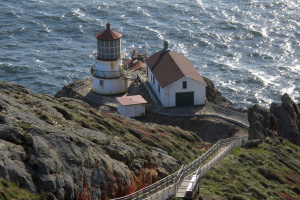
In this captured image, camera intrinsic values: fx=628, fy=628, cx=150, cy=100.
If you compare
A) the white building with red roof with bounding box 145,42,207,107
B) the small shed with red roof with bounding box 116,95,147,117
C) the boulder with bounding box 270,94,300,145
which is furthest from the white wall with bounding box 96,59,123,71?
the boulder with bounding box 270,94,300,145

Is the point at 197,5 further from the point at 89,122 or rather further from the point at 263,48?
the point at 89,122

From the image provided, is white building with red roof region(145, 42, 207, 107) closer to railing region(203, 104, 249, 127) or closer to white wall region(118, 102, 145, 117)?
railing region(203, 104, 249, 127)

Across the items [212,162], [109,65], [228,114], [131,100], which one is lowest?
[228,114]

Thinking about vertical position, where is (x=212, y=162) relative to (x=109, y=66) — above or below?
above

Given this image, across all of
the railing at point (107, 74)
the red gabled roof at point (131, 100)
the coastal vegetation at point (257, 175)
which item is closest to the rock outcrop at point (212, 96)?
the red gabled roof at point (131, 100)

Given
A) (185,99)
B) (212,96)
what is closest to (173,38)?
(212,96)

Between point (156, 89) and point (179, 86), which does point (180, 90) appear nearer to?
point (179, 86)
